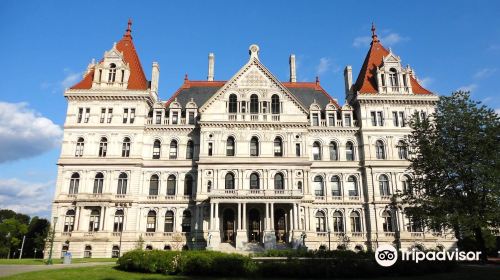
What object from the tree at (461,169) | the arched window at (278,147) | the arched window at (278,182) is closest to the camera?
the tree at (461,169)

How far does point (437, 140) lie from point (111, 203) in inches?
1259

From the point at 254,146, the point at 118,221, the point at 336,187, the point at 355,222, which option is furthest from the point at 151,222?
the point at 355,222

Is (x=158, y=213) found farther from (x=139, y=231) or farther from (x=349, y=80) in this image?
(x=349, y=80)

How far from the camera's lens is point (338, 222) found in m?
42.6

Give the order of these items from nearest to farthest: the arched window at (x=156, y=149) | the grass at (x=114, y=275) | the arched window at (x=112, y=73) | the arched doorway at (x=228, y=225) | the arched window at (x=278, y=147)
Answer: the grass at (x=114, y=275) → the arched doorway at (x=228, y=225) → the arched window at (x=278, y=147) → the arched window at (x=156, y=149) → the arched window at (x=112, y=73)

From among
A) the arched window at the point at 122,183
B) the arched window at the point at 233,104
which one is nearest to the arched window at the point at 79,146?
the arched window at the point at 122,183

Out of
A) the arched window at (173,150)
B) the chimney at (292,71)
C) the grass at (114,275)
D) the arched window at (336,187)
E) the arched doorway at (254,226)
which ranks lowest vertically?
the grass at (114,275)

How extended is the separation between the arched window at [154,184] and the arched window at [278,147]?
13657mm

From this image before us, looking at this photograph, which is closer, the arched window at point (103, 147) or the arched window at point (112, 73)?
the arched window at point (103, 147)

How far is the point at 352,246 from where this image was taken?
41188mm

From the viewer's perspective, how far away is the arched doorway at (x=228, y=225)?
40.8 meters

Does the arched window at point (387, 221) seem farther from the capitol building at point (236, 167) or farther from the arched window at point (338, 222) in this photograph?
the arched window at point (338, 222)

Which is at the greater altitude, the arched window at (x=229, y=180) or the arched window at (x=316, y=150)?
the arched window at (x=316, y=150)

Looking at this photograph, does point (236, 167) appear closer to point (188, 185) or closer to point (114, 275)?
point (188, 185)
